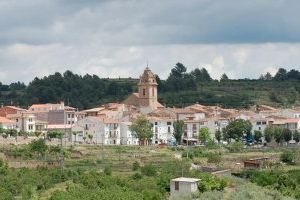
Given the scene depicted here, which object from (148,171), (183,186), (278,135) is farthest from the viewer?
(278,135)

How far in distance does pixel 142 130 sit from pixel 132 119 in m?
10.5

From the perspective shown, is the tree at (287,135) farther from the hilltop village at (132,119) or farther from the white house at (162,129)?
the white house at (162,129)

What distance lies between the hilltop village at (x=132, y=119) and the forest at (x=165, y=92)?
14909mm

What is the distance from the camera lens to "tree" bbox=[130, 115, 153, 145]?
77.7 metres

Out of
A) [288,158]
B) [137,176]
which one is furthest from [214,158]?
[137,176]

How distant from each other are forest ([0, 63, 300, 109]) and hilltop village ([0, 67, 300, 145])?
14.9m

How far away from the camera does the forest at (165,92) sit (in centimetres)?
11756

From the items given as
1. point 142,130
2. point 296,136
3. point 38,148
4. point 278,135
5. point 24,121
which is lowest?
point 38,148

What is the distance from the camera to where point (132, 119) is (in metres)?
88.4

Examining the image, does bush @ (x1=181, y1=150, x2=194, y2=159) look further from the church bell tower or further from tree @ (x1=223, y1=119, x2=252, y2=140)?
the church bell tower

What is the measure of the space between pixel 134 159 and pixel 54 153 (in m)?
6.61

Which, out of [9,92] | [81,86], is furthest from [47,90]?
[9,92]

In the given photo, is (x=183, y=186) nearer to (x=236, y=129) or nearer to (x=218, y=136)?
(x=236, y=129)

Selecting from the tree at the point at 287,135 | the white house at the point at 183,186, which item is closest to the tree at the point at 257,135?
the tree at the point at 287,135
